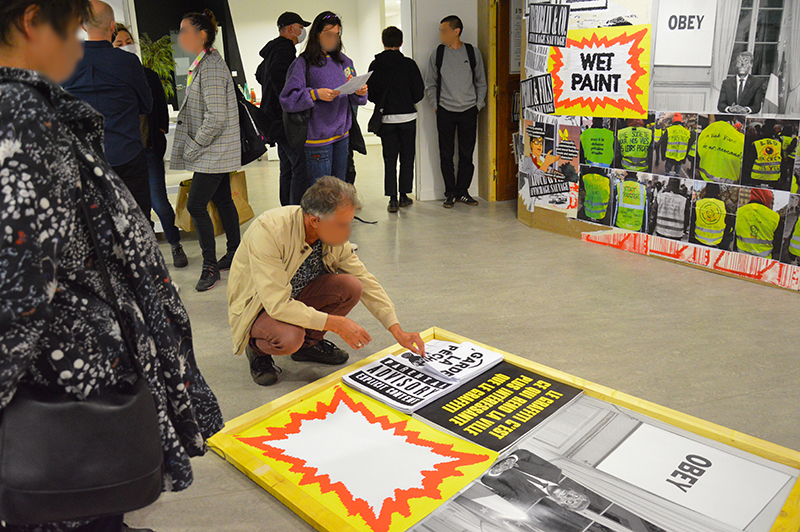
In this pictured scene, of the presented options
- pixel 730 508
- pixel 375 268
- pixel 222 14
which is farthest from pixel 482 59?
pixel 222 14

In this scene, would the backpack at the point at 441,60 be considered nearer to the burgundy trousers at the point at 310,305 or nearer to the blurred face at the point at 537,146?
the blurred face at the point at 537,146

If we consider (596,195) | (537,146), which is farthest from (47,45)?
(537,146)

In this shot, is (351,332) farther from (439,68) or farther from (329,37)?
(439,68)

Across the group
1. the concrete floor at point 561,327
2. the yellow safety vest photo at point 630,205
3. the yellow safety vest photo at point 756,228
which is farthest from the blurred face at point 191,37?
the yellow safety vest photo at point 756,228

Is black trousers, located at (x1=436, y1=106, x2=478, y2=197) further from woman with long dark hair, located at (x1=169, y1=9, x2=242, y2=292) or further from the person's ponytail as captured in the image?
the person's ponytail

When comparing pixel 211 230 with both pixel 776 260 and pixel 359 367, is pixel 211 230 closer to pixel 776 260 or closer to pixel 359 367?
pixel 359 367

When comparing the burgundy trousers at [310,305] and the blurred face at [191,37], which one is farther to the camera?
the blurred face at [191,37]

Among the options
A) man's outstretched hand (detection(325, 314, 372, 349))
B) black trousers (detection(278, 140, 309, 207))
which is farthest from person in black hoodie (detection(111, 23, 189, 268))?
man's outstretched hand (detection(325, 314, 372, 349))

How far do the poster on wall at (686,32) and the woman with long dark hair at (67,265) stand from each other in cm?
364

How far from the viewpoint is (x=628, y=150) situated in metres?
4.30

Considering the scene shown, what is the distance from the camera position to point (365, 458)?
6.66ft

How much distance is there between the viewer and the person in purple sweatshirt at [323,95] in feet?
13.1

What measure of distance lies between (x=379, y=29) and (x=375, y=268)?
746cm

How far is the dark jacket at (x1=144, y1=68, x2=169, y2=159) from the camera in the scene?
4.08 m
